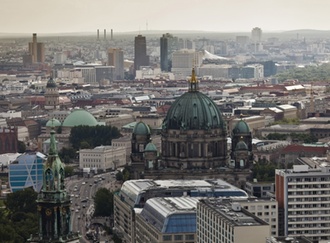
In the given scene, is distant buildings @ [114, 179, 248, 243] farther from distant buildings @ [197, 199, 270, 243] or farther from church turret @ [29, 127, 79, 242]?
church turret @ [29, 127, 79, 242]

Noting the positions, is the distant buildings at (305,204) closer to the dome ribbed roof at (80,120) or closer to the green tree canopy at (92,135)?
the green tree canopy at (92,135)

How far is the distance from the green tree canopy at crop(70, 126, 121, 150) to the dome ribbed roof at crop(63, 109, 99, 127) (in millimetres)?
4431

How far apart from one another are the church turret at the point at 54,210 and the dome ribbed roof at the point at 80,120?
89530 mm

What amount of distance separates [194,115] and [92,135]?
3727cm

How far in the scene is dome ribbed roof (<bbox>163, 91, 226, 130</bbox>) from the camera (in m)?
83.6

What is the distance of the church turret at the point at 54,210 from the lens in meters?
35.9

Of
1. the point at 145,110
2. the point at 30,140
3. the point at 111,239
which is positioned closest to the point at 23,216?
the point at 111,239

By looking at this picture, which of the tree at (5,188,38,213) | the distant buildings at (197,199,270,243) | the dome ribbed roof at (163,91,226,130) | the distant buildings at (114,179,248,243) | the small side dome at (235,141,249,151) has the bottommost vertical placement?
the tree at (5,188,38,213)

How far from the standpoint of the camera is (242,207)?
190 feet

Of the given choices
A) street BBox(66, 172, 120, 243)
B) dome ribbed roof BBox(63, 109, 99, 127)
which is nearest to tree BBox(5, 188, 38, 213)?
street BBox(66, 172, 120, 243)

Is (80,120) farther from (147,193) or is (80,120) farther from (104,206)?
(147,193)

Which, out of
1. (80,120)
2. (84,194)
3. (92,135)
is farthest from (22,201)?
(80,120)

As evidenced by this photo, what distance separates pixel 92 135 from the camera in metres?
120

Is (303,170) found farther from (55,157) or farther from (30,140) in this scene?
(30,140)
